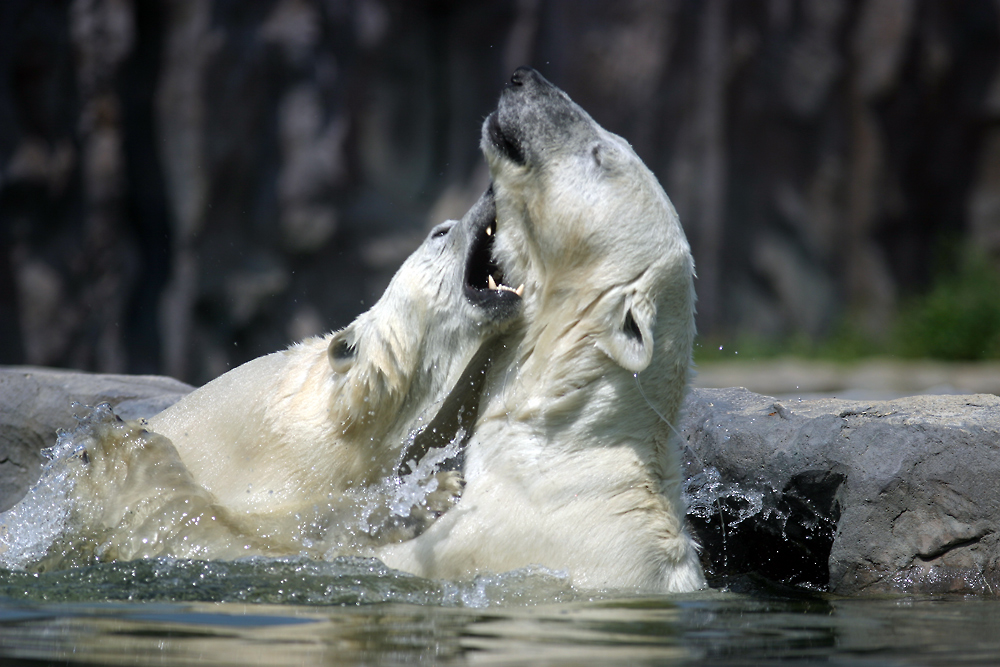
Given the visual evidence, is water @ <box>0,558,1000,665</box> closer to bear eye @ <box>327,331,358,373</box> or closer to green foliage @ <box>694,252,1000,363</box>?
bear eye @ <box>327,331,358,373</box>

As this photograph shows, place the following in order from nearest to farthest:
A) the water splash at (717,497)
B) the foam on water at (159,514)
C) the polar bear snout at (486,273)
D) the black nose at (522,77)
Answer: the foam on water at (159,514)
the polar bear snout at (486,273)
the black nose at (522,77)
the water splash at (717,497)

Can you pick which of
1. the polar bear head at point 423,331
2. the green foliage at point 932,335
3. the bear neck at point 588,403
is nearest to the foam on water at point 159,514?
the polar bear head at point 423,331

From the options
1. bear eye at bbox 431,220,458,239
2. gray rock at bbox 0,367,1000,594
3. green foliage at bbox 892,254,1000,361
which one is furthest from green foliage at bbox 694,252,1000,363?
bear eye at bbox 431,220,458,239

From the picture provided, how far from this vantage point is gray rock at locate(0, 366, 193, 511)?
4207 millimetres

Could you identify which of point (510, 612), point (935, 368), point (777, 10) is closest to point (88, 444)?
point (510, 612)

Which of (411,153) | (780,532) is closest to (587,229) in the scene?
(780,532)

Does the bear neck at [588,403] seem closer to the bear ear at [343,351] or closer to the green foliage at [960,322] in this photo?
the bear ear at [343,351]

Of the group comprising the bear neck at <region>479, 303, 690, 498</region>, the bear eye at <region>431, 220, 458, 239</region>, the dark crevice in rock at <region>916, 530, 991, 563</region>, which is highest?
the bear eye at <region>431, 220, 458, 239</region>

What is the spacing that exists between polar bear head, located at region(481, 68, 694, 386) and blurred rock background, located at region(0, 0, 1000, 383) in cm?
729

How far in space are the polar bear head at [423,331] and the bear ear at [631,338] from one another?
0.33m

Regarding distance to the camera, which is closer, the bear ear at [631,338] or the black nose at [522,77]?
the bear ear at [631,338]

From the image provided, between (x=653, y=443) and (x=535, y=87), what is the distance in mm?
1153

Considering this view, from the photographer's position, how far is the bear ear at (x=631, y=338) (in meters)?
2.89

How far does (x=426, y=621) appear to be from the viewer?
2.26 metres
